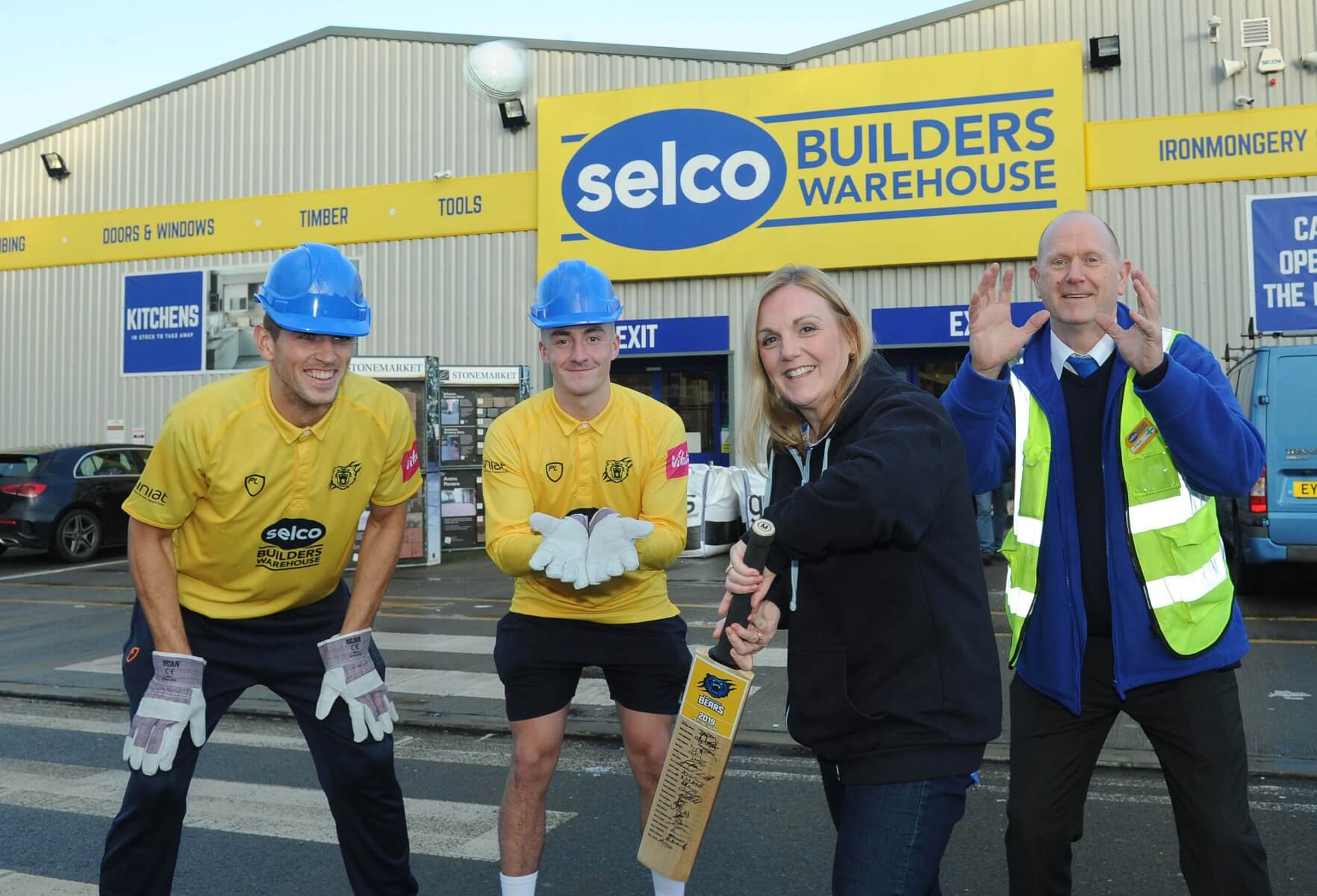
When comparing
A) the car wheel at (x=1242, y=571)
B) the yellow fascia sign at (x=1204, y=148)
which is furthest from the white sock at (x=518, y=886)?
the yellow fascia sign at (x=1204, y=148)

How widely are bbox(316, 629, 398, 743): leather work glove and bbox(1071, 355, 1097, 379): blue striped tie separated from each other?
2.11 meters

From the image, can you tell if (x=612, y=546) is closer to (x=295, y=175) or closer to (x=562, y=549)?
(x=562, y=549)

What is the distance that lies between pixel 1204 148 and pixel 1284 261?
73.9 inches

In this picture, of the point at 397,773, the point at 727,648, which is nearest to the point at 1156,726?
the point at 727,648

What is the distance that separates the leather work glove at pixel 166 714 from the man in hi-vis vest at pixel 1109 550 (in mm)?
2177

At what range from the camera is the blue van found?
866 centimetres

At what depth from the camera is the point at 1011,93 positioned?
1523cm

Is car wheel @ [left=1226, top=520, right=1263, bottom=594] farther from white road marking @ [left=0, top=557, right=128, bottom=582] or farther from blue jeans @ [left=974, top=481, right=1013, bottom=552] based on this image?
white road marking @ [left=0, top=557, right=128, bottom=582]

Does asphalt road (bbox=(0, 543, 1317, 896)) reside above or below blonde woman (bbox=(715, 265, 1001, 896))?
below

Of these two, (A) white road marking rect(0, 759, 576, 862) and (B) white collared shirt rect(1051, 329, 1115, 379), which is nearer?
(B) white collared shirt rect(1051, 329, 1115, 379)

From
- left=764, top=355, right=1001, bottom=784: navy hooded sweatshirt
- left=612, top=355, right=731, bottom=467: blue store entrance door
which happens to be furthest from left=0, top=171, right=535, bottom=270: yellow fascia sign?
left=764, top=355, right=1001, bottom=784: navy hooded sweatshirt

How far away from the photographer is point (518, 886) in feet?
10.5

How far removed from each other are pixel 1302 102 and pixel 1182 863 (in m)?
15.3

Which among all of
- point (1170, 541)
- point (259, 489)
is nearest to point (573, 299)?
point (259, 489)
